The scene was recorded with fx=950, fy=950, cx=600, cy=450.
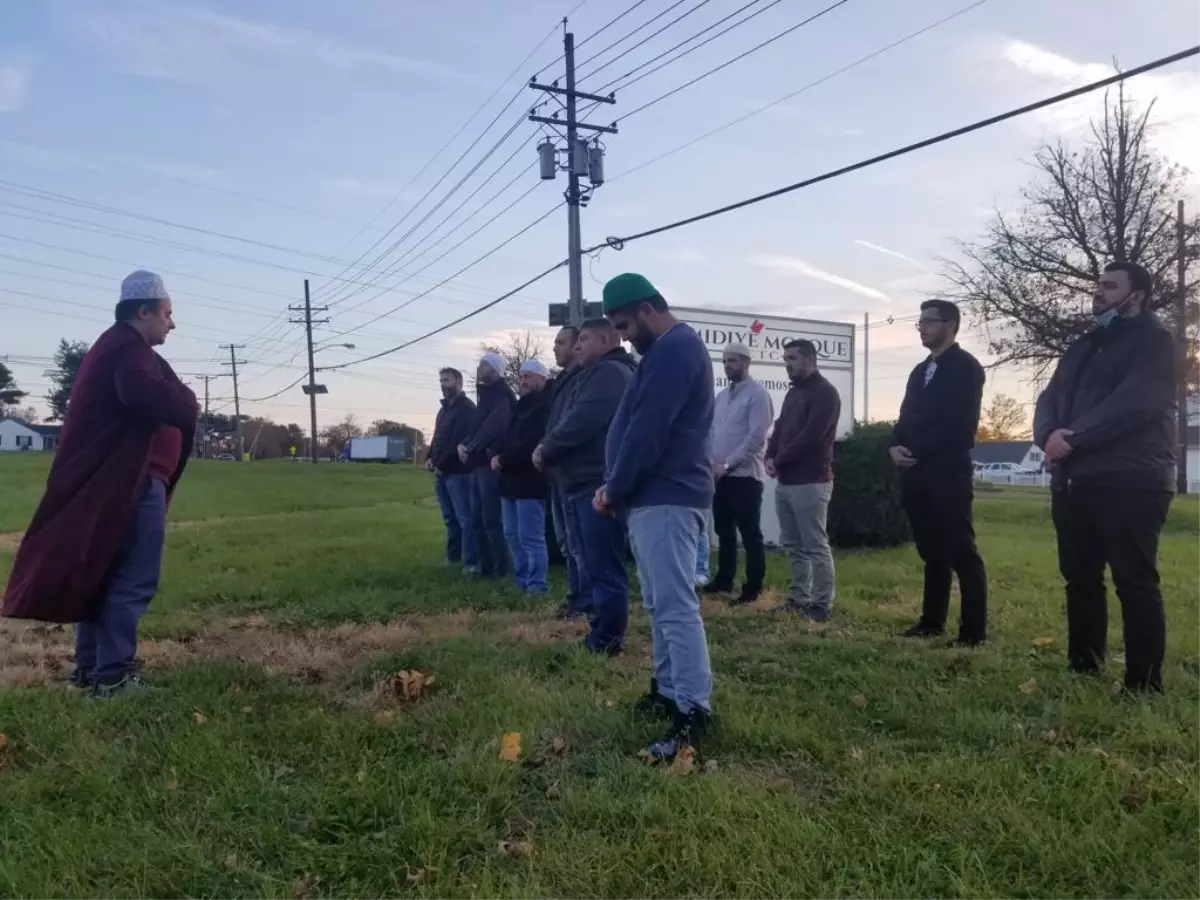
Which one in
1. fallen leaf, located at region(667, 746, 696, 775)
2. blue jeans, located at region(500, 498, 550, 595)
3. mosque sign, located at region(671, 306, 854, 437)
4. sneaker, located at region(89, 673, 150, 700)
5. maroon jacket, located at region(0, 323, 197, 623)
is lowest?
fallen leaf, located at region(667, 746, 696, 775)

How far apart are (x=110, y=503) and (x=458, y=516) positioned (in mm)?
4344

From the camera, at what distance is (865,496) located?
10727 mm

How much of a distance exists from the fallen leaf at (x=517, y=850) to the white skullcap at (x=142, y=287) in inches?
128

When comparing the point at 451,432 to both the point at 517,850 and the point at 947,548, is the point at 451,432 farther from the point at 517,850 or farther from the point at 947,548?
the point at 517,850

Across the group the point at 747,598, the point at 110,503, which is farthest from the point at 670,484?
the point at 747,598

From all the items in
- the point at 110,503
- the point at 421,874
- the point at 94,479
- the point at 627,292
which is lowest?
the point at 421,874

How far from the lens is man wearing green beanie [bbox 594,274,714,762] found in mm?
3633

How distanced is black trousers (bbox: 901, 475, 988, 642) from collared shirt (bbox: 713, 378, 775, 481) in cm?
168

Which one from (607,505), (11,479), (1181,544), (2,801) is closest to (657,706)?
(607,505)

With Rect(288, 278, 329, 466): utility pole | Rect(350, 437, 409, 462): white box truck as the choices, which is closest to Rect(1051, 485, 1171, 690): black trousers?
Rect(288, 278, 329, 466): utility pole

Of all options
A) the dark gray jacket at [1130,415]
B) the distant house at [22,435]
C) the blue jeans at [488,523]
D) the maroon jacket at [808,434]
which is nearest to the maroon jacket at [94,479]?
the blue jeans at [488,523]

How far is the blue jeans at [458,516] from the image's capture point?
27.7 ft

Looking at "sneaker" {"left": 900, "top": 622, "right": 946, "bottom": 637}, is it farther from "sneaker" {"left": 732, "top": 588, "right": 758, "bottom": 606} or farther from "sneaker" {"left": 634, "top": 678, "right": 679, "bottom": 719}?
"sneaker" {"left": 634, "top": 678, "right": 679, "bottom": 719}

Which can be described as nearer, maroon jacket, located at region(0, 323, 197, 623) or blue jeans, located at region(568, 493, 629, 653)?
maroon jacket, located at region(0, 323, 197, 623)
